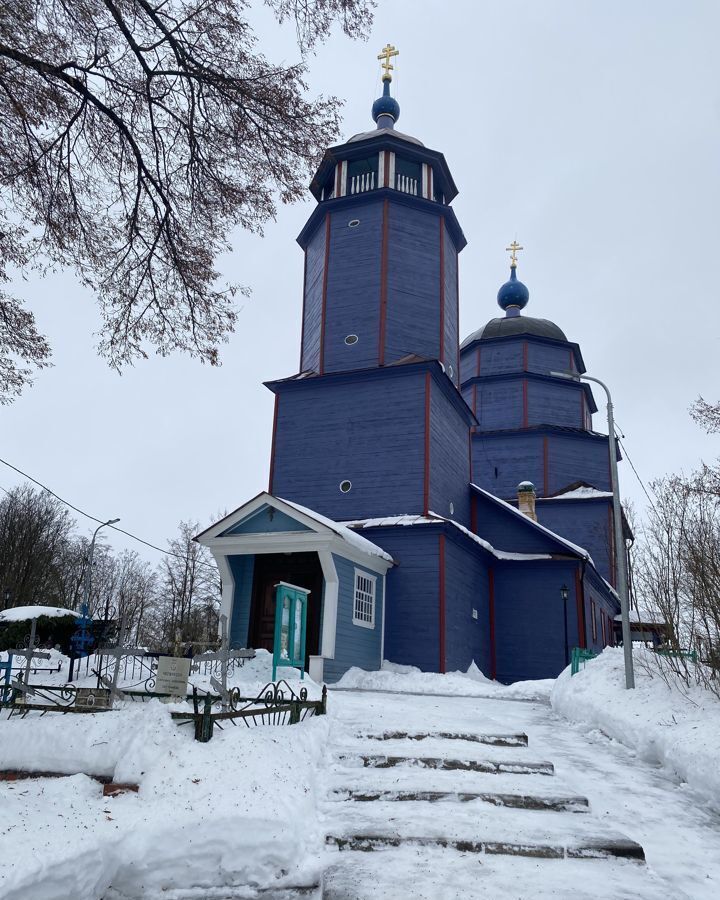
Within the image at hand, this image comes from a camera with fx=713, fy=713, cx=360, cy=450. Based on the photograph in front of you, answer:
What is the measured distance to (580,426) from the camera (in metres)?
30.6

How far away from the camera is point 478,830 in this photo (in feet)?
18.4

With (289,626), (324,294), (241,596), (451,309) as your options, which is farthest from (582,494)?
(289,626)

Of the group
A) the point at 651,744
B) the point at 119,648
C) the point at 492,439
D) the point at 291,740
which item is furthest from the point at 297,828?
the point at 492,439

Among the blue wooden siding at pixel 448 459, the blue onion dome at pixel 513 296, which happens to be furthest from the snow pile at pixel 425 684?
the blue onion dome at pixel 513 296

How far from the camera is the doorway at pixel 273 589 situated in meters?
16.3

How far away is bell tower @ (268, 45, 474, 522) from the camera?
1905 cm

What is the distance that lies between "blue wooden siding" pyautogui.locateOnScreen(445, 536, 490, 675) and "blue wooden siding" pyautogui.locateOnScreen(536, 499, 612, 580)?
7.77 meters

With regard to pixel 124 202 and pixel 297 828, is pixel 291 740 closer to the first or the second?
pixel 297 828

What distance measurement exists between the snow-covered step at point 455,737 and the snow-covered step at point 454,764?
97 cm

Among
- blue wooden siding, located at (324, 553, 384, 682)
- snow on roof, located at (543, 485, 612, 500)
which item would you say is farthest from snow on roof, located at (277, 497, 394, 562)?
snow on roof, located at (543, 485, 612, 500)

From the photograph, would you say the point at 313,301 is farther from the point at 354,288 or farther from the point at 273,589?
the point at 273,589

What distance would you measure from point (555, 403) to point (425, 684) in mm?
17822

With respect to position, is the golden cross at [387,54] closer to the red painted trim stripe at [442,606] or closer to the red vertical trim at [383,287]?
the red vertical trim at [383,287]

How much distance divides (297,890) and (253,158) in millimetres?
6338
